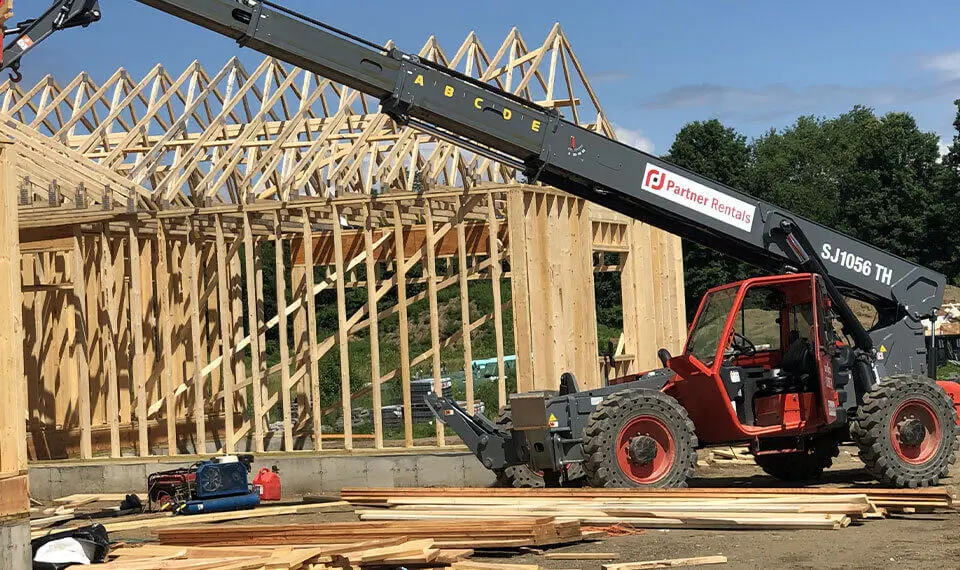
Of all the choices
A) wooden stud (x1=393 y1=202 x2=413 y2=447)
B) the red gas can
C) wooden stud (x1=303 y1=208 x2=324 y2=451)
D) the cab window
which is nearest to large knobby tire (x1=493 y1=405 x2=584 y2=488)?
the cab window

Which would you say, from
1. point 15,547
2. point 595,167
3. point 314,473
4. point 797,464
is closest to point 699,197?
point 595,167

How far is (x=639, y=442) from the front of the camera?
11781 millimetres

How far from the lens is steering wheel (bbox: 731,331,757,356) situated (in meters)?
13.2

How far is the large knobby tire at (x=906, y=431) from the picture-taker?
12367 millimetres

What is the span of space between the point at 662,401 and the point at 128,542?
514cm

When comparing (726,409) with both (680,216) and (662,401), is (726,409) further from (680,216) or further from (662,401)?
(680,216)

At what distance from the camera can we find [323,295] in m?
47.9

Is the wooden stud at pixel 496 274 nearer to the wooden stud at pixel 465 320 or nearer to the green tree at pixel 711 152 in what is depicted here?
the wooden stud at pixel 465 320

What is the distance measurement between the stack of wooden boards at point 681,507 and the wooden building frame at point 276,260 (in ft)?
13.0

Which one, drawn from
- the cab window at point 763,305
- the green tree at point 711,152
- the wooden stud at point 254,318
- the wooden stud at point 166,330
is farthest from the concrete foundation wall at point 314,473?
the green tree at point 711,152

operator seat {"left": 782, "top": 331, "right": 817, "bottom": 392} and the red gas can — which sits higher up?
operator seat {"left": 782, "top": 331, "right": 817, "bottom": 392}

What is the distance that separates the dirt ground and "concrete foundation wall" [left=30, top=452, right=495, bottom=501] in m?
4.77

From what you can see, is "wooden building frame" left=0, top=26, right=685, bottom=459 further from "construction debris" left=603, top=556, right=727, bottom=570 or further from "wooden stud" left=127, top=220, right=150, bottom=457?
"construction debris" left=603, top=556, right=727, bottom=570

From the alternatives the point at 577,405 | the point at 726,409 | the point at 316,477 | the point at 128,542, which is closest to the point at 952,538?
the point at 726,409
